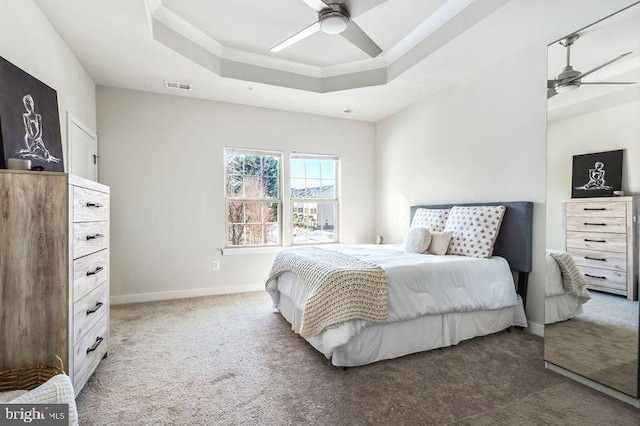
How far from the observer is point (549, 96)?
2.54 metres

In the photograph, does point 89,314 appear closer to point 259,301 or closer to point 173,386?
point 173,386

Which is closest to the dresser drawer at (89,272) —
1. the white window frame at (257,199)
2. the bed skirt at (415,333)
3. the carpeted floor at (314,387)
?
the carpeted floor at (314,387)

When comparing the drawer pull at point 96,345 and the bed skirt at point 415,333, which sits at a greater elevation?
the drawer pull at point 96,345

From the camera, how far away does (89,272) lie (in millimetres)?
1949

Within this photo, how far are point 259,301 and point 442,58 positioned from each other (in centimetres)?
336

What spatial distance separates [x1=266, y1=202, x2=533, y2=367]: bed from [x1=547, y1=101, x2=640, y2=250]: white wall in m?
0.35

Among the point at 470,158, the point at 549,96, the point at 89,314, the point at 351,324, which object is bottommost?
the point at 351,324

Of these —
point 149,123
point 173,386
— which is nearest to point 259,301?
point 173,386

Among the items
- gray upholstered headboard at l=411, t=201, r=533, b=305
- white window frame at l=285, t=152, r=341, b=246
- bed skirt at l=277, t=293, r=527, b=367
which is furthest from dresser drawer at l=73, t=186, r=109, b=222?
gray upholstered headboard at l=411, t=201, r=533, b=305

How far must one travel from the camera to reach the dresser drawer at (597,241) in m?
2.00

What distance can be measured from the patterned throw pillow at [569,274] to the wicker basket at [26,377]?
123 inches

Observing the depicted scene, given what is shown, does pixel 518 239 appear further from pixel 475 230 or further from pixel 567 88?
pixel 567 88

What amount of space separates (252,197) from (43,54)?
264 cm

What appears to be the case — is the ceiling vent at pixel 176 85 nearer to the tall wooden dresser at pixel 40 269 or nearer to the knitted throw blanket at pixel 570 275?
the tall wooden dresser at pixel 40 269
